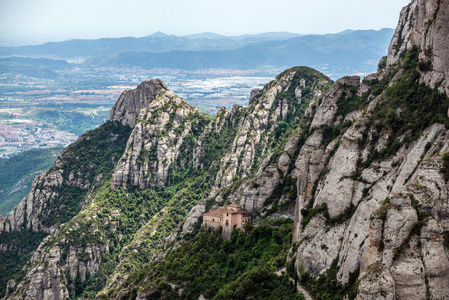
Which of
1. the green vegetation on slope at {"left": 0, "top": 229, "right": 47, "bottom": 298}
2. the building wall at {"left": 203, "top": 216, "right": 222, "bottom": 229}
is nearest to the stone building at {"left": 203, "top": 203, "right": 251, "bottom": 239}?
the building wall at {"left": 203, "top": 216, "right": 222, "bottom": 229}

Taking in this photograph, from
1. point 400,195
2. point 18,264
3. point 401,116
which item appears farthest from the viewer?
point 18,264

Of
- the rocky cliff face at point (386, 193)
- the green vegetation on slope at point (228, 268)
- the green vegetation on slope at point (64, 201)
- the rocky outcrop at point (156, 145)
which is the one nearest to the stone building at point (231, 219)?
the green vegetation on slope at point (228, 268)

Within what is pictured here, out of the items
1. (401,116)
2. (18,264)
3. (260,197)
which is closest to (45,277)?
(18,264)

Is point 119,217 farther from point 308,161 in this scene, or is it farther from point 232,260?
point 308,161

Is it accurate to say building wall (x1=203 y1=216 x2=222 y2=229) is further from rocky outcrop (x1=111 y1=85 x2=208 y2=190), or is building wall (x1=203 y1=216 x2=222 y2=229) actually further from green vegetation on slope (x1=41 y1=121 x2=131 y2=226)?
green vegetation on slope (x1=41 y1=121 x2=131 y2=226)

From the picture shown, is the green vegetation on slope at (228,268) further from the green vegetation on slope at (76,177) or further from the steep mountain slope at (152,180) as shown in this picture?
the green vegetation on slope at (76,177)

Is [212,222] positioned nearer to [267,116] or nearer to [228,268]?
[228,268]
